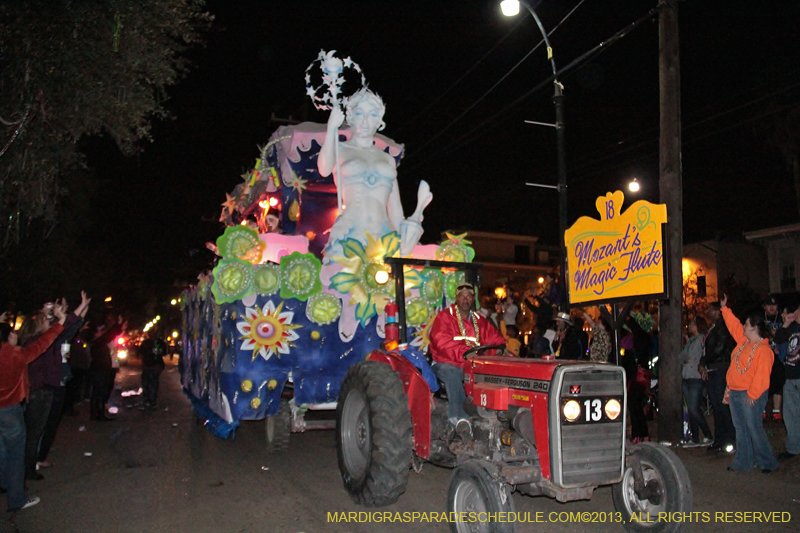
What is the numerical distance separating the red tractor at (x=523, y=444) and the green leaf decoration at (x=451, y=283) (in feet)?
7.38

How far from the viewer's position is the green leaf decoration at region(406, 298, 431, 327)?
755 cm

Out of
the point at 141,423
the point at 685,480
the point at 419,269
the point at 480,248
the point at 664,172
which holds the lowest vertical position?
the point at 141,423

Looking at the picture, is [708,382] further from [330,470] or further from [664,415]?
[330,470]

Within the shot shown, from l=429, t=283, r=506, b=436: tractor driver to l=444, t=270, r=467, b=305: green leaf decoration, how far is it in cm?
160

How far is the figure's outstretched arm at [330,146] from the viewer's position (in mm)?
7668

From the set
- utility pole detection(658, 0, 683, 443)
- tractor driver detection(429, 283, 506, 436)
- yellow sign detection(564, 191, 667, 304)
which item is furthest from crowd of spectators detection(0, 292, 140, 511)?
utility pole detection(658, 0, 683, 443)

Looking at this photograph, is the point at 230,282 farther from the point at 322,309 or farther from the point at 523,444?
the point at 523,444

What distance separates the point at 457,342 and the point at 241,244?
3111 millimetres

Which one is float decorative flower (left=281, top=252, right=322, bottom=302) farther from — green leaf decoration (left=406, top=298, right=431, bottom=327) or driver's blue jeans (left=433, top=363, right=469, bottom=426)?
driver's blue jeans (left=433, top=363, right=469, bottom=426)

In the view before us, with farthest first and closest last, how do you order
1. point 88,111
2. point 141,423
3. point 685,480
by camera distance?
point 141,423, point 88,111, point 685,480

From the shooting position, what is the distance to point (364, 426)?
19.1 ft

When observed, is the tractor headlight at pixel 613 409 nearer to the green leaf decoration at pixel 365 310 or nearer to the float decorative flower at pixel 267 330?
the green leaf decoration at pixel 365 310

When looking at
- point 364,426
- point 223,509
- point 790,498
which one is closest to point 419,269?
point 364,426

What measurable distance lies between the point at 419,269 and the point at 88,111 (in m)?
4.15
